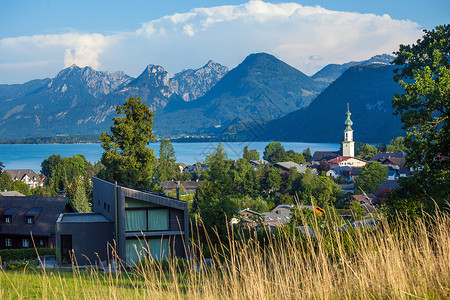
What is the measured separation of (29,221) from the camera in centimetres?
2305

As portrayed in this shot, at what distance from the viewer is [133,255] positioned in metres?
14.3

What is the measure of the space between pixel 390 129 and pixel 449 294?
168529 mm

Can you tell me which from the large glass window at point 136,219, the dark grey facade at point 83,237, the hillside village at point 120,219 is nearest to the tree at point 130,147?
the hillside village at point 120,219

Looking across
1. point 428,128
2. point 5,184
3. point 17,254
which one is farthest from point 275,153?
point 428,128

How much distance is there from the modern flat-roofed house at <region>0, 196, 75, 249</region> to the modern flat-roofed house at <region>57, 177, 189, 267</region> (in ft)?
27.9

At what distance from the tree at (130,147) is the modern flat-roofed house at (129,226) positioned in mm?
4557

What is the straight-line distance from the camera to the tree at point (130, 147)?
19.9 metres

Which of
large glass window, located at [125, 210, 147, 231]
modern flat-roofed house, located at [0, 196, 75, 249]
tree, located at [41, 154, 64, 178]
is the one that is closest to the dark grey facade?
large glass window, located at [125, 210, 147, 231]

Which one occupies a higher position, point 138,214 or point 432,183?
point 432,183

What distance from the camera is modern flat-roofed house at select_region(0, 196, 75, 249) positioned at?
22781 millimetres

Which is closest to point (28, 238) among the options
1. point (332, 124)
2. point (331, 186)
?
point (331, 186)

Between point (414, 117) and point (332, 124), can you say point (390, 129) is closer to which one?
point (332, 124)

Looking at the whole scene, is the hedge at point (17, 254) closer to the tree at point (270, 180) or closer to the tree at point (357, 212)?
the tree at point (357, 212)

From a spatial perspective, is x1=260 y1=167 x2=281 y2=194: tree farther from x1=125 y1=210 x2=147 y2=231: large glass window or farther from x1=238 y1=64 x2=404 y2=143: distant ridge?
x1=238 y1=64 x2=404 y2=143: distant ridge
